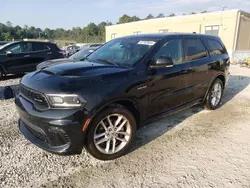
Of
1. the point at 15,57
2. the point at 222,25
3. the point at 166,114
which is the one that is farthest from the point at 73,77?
the point at 222,25

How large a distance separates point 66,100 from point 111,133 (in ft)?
2.69

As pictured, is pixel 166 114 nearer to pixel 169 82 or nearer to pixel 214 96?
pixel 169 82

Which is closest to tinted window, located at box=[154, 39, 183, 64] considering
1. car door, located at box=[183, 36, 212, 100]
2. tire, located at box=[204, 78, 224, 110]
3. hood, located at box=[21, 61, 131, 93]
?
car door, located at box=[183, 36, 212, 100]

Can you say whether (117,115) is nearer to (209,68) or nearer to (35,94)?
(35,94)

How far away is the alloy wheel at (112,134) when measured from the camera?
2.79 metres

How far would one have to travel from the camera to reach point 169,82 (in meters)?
3.57

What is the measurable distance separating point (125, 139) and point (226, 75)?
3720mm

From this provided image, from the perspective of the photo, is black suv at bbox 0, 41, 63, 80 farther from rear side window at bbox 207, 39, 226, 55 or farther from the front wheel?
the front wheel

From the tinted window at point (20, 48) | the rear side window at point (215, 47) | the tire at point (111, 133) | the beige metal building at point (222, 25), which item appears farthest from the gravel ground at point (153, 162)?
the beige metal building at point (222, 25)

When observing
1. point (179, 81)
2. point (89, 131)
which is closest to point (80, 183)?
point (89, 131)

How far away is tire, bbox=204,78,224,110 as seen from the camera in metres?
4.92

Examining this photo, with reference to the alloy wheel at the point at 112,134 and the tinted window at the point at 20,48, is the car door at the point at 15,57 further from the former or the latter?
the alloy wheel at the point at 112,134

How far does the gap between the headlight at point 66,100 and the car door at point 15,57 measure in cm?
702

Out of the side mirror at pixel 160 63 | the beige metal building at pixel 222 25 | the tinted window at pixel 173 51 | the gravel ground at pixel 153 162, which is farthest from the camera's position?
the beige metal building at pixel 222 25
